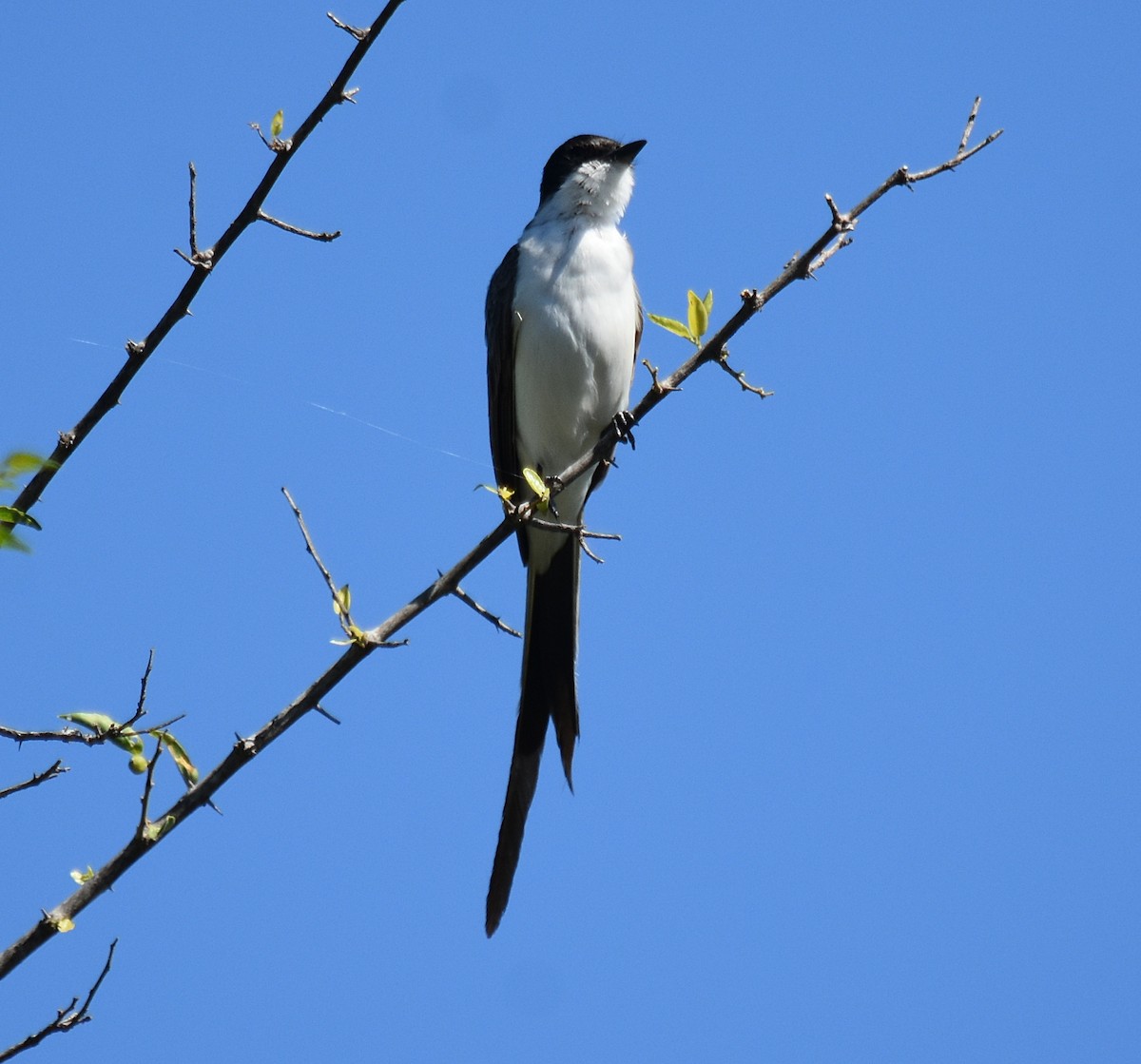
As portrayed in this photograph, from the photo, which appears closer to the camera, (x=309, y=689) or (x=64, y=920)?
(x=64, y=920)

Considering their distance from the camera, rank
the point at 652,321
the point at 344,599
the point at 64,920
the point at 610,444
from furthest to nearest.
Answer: the point at 610,444 → the point at 652,321 → the point at 344,599 → the point at 64,920

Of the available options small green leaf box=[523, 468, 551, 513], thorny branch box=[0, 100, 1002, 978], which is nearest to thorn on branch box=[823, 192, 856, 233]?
thorny branch box=[0, 100, 1002, 978]

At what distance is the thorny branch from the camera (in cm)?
208

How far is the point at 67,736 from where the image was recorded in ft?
7.62

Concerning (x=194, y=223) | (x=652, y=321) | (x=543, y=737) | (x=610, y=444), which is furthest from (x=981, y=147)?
(x=543, y=737)

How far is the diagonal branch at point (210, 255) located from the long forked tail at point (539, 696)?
1.60 meters

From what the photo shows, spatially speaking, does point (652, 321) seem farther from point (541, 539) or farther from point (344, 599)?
point (541, 539)

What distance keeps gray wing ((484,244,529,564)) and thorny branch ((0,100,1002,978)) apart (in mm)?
1580

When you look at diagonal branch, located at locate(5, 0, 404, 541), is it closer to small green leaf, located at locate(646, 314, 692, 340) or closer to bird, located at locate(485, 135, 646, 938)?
small green leaf, located at locate(646, 314, 692, 340)

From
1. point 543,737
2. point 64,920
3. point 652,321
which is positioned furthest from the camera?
point 543,737

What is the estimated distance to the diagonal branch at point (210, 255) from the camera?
231 centimetres

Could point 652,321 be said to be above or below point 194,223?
above

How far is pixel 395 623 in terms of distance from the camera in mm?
2619

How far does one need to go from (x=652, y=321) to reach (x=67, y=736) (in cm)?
156
